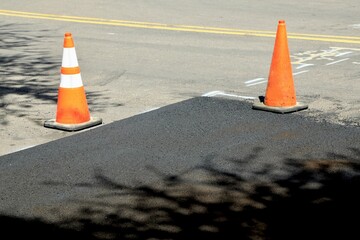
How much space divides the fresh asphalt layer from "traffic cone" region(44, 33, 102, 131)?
0.22m

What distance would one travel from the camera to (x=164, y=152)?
7895 mm

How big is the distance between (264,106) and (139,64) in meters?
3.91

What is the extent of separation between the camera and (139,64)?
13.1 m

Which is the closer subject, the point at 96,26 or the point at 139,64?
the point at 139,64

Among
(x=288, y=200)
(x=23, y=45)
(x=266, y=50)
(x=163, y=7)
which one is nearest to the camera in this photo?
(x=288, y=200)

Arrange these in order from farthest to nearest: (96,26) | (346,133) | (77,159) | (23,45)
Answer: (96,26), (23,45), (346,133), (77,159)

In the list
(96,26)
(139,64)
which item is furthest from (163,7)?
(139,64)

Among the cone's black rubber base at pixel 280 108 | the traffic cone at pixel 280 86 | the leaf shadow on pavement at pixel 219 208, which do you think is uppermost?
the traffic cone at pixel 280 86

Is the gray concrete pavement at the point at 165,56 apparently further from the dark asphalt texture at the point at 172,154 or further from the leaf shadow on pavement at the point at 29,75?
the dark asphalt texture at the point at 172,154

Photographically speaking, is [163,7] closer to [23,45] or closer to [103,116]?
[23,45]

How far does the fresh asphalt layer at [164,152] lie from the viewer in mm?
6973

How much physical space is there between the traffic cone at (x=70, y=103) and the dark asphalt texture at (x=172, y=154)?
0.24 metres

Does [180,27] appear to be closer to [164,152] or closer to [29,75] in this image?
[29,75]

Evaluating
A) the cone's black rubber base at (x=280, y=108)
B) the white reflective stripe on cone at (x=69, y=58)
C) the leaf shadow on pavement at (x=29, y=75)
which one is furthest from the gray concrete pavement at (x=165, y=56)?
the white reflective stripe on cone at (x=69, y=58)
